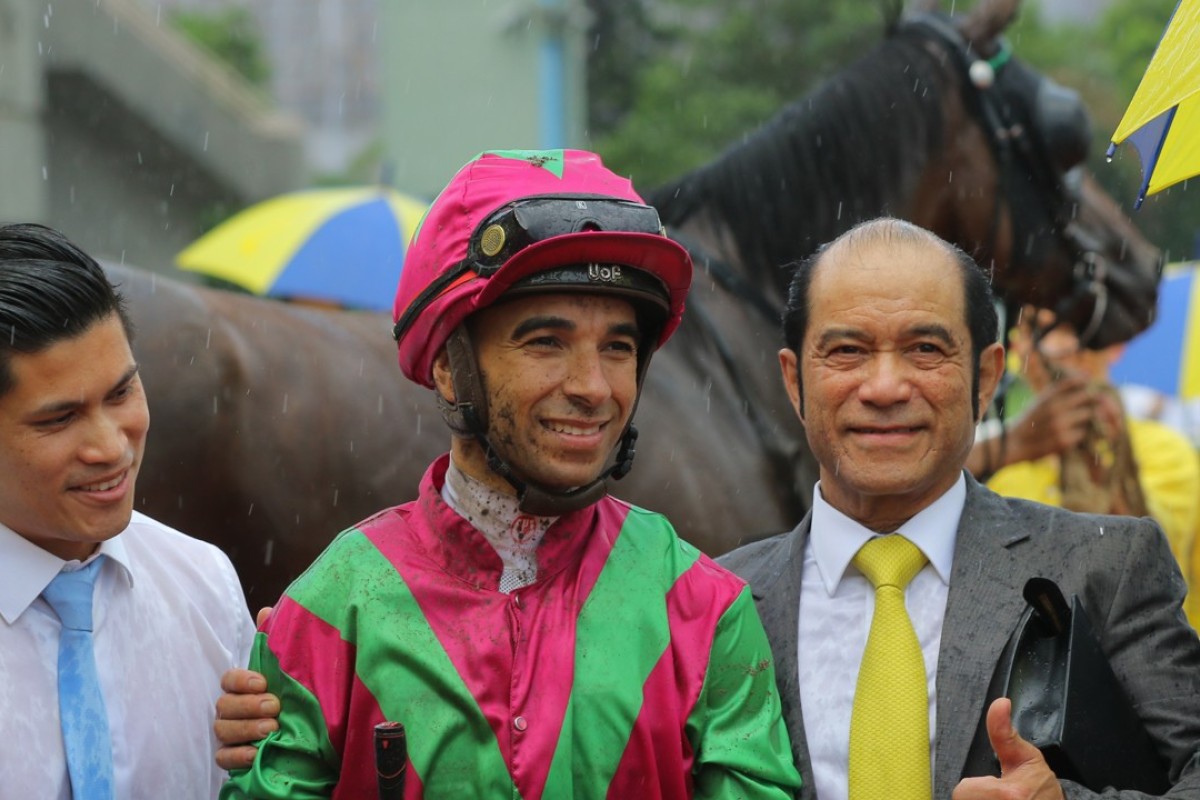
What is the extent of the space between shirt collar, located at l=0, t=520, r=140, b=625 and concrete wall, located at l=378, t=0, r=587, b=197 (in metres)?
10.2

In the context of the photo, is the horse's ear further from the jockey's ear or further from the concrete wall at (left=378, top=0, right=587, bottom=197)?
the concrete wall at (left=378, top=0, right=587, bottom=197)

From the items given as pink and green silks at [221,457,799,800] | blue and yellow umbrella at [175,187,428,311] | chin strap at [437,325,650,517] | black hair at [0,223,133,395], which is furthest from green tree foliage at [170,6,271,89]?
pink and green silks at [221,457,799,800]

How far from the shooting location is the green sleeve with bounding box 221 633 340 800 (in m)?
2.15

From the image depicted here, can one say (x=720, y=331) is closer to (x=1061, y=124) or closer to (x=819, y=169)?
(x=819, y=169)

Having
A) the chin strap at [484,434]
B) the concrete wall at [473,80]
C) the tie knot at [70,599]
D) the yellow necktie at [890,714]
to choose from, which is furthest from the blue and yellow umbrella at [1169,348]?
the tie knot at [70,599]

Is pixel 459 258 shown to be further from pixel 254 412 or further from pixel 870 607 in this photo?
pixel 254 412

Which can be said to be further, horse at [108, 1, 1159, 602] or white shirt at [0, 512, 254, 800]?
horse at [108, 1, 1159, 602]

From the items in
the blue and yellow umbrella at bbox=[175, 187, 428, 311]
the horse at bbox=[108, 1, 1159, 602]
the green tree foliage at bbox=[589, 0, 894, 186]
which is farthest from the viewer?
the green tree foliage at bbox=[589, 0, 894, 186]

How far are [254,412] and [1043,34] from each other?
2440 centimetres

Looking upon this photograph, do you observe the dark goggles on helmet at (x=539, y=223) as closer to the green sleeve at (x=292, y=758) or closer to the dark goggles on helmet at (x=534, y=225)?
the dark goggles on helmet at (x=534, y=225)

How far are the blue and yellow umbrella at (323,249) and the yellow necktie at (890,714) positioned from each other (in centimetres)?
446

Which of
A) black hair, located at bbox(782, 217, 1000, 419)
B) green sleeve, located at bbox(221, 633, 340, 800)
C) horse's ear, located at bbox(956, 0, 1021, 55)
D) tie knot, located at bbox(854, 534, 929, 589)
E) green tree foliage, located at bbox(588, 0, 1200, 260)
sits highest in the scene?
green tree foliage, located at bbox(588, 0, 1200, 260)

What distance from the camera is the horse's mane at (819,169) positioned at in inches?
182

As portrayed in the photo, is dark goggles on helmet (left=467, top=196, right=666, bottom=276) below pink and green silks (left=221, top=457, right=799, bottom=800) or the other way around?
the other way around
